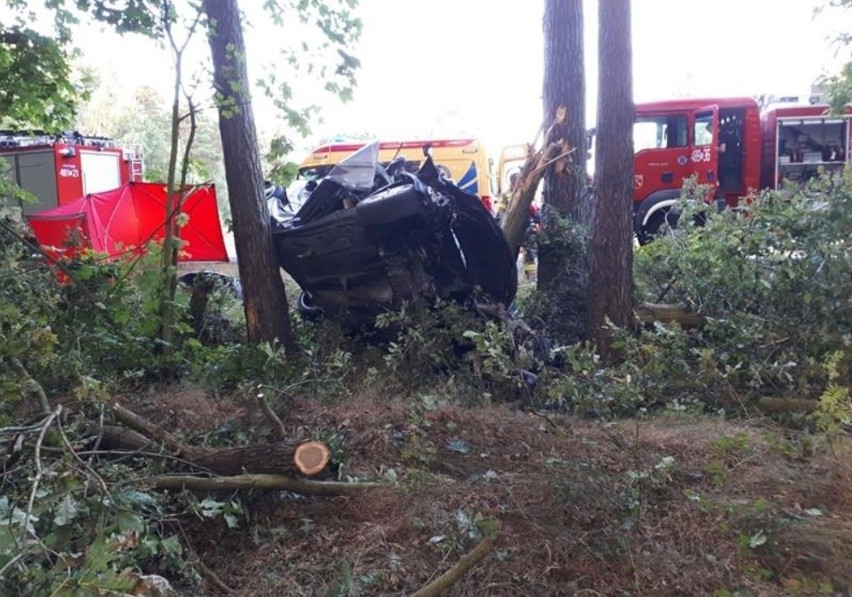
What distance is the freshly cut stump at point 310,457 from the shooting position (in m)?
3.68

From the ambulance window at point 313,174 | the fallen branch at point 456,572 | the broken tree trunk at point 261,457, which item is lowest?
the fallen branch at point 456,572

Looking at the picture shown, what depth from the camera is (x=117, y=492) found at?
3271mm

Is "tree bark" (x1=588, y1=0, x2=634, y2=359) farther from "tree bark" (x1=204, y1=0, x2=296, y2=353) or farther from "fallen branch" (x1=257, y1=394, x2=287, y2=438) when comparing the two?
"fallen branch" (x1=257, y1=394, x2=287, y2=438)

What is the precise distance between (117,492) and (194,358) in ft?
9.57

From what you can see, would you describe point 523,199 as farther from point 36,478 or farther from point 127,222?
point 36,478

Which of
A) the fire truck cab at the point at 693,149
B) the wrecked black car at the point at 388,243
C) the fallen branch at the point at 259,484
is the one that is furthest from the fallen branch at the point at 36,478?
the fire truck cab at the point at 693,149

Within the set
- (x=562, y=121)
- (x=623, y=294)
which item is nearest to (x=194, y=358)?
(x=623, y=294)

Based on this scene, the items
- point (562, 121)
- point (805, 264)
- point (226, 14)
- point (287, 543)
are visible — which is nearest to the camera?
point (287, 543)

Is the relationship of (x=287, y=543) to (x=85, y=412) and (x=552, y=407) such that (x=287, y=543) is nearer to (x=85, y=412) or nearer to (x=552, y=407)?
(x=85, y=412)

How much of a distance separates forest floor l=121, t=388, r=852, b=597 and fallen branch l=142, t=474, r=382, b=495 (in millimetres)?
52

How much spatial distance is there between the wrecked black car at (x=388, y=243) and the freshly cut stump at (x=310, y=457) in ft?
7.38

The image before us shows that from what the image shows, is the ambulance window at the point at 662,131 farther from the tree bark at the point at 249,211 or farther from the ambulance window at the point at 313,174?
the tree bark at the point at 249,211

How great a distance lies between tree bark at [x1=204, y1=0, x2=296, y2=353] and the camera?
19.9 ft

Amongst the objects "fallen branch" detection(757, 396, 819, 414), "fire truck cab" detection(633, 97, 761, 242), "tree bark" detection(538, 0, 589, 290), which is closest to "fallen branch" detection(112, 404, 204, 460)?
"fallen branch" detection(757, 396, 819, 414)
